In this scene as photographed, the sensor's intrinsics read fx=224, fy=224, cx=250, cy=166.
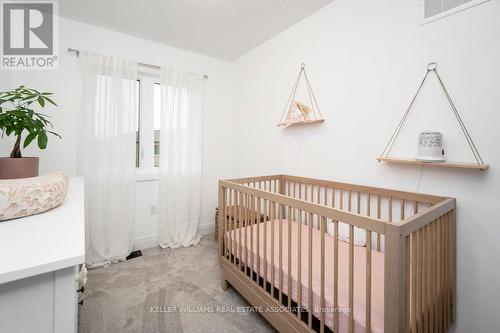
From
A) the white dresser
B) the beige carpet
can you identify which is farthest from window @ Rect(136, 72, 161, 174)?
the white dresser

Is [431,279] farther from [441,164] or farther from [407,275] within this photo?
[441,164]

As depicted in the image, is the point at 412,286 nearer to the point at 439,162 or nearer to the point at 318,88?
the point at 439,162

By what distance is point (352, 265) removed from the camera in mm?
963

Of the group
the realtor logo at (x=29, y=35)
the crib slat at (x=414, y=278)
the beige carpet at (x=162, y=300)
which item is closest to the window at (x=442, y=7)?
the crib slat at (x=414, y=278)

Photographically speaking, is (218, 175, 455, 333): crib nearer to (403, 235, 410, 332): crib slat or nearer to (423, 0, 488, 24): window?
(403, 235, 410, 332): crib slat

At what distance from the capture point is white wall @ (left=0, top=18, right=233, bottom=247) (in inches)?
84.5

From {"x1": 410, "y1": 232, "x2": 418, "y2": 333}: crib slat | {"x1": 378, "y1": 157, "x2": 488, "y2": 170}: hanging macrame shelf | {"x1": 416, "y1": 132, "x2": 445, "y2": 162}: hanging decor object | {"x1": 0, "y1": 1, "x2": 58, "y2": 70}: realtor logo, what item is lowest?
{"x1": 410, "y1": 232, "x2": 418, "y2": 333}: crib slat

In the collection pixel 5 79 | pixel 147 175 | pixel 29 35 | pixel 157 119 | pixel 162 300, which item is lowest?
pixel 162 300

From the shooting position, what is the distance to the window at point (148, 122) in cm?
265

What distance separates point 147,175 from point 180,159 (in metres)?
0.42

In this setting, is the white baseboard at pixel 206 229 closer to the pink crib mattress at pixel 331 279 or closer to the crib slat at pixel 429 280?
the pink crib mattress at pixel 331 279

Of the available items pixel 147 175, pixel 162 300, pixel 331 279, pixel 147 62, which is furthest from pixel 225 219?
pixel 147 62

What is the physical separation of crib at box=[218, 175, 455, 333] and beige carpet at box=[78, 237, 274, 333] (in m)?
0.16

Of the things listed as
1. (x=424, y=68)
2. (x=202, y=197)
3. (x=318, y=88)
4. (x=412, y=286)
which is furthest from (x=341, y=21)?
(x=202, y=197)
